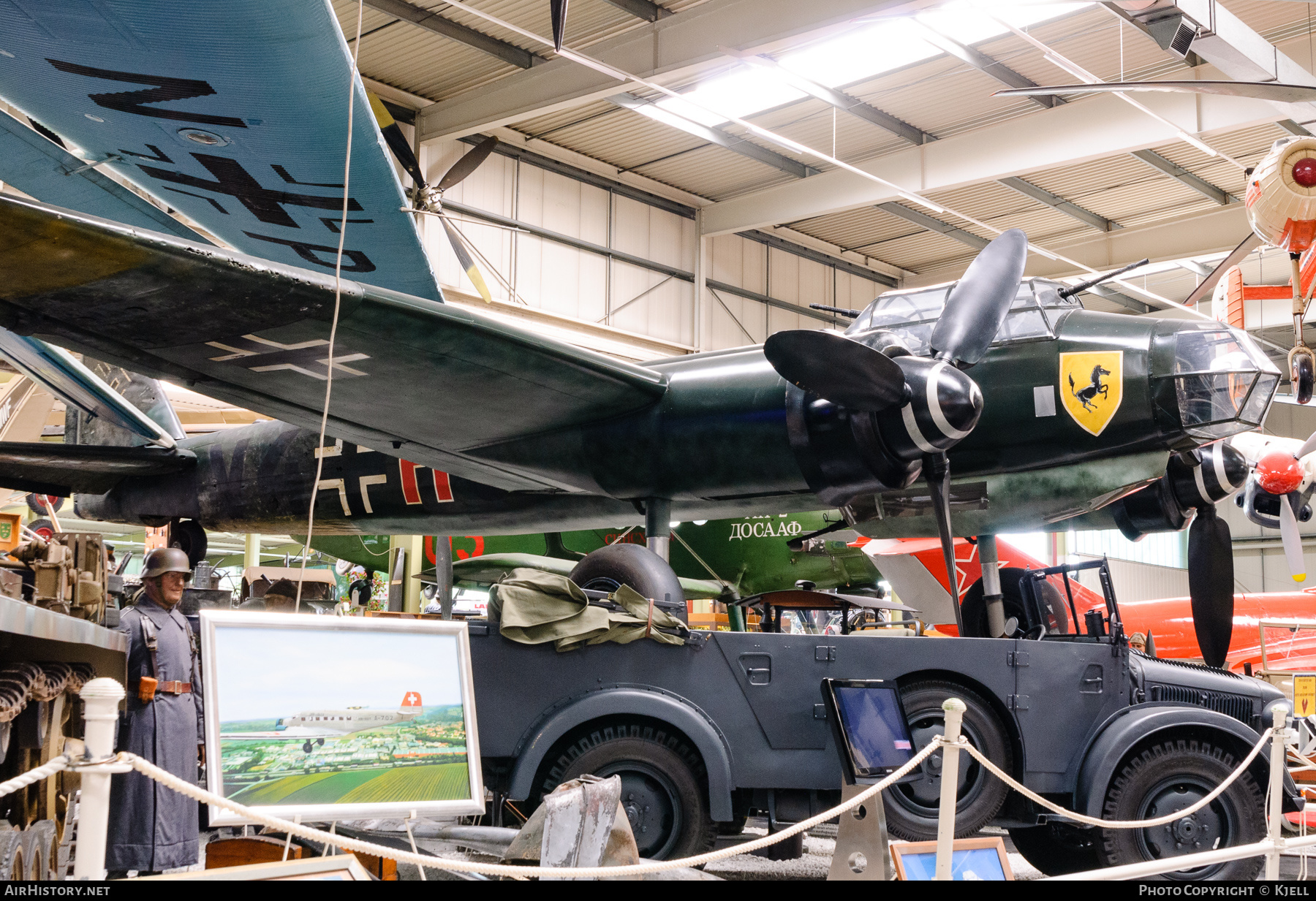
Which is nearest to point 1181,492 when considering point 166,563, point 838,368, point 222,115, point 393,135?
point 838,368

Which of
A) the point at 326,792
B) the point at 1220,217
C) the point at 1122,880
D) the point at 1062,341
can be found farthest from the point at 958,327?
the point at 1220,217

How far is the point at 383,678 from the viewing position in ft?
10.2

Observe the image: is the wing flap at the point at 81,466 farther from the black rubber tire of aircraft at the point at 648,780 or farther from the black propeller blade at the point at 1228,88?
the black propeller blade at the point at 1228,88

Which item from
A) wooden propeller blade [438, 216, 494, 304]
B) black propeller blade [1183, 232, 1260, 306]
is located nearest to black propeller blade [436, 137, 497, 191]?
wooden propeller blade [438, 216, 494, 304]

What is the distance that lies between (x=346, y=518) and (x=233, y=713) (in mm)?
6619

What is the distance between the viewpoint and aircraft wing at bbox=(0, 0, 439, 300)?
18.7 feet

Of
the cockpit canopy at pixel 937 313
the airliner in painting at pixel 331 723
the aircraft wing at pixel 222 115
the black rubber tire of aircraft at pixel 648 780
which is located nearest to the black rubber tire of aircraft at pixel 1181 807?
the black rubber tire of aircraft at pixel 648 780

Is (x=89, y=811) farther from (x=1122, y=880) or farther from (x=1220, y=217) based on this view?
(x=1220, y=217)

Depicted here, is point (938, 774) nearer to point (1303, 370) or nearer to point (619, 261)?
point (1303, 370)

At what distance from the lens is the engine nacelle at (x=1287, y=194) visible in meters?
8.91

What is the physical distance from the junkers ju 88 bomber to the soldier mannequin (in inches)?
51.8

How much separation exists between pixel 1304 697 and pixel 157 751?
6.85 metres

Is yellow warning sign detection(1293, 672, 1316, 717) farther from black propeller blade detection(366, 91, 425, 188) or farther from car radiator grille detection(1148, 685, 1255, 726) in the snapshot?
black propeller blade detection(366, 91, 425, 188)

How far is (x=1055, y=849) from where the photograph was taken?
6.76 meters
